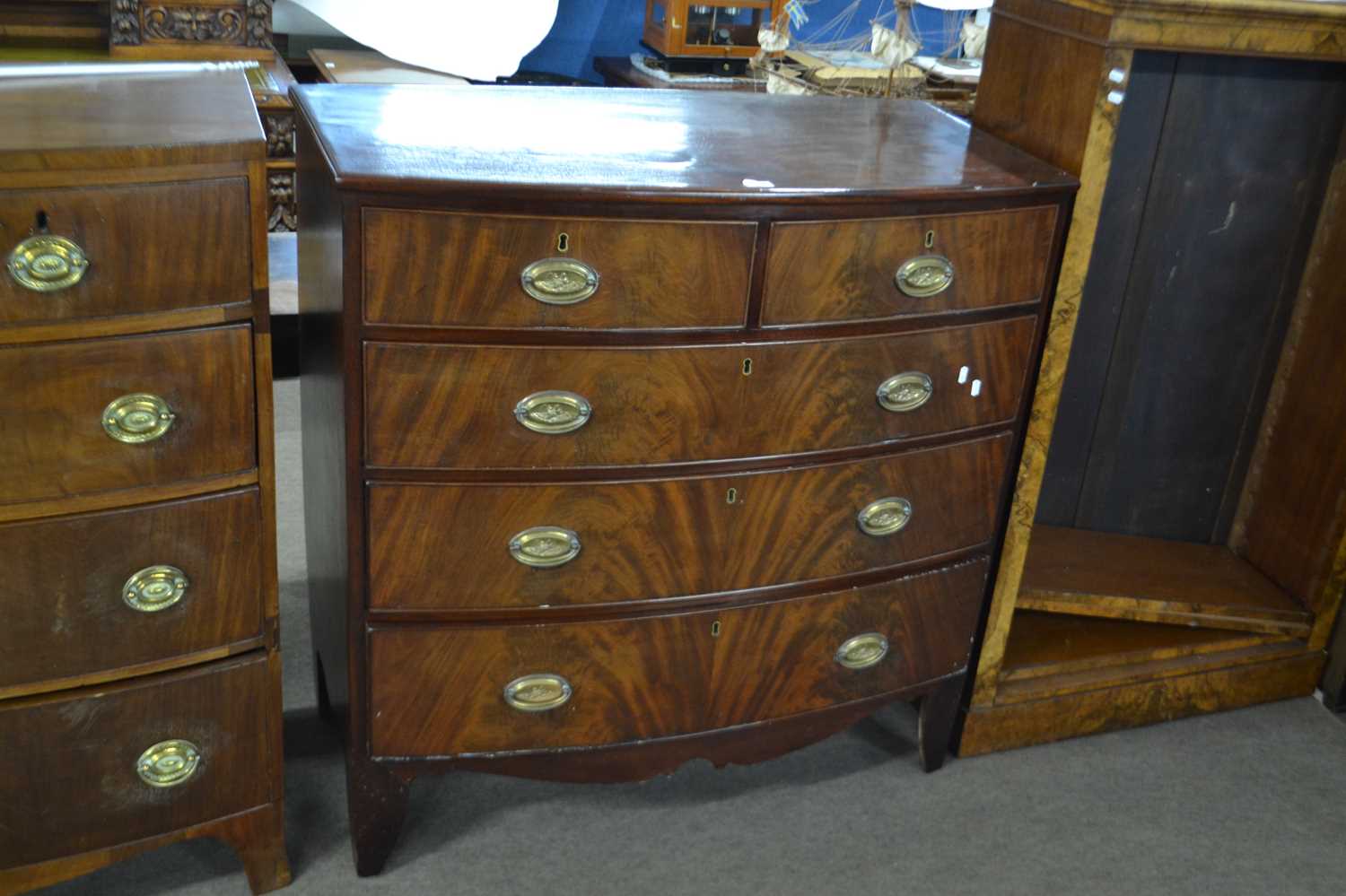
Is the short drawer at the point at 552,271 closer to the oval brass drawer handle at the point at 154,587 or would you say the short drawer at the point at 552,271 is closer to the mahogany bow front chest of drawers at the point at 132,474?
the mahogany bow front chest of drawers at the point at 132,474

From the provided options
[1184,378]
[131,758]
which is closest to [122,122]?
[131,758]

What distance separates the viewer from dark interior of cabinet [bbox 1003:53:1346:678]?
212 centimetres

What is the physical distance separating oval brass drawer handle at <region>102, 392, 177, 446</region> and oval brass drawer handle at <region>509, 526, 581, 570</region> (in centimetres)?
45

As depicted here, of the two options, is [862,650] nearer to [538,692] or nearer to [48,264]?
[538,692]

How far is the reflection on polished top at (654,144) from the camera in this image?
5.16 feet

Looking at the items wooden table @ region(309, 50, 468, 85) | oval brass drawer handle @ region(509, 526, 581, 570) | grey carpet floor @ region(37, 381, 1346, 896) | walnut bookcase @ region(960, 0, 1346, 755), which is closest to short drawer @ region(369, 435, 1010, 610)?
oval brass drawer handle @ region(509, 526, 581, 570)

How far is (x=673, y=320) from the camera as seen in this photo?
165 cm

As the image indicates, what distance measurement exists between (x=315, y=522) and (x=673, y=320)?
0.70m

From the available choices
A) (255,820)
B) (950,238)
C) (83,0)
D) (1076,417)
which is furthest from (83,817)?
(83,0)

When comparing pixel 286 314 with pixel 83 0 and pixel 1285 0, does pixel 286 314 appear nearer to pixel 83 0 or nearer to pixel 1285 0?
pixel 83 0

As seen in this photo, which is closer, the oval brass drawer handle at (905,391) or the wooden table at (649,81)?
the oval brass drawer handle at (905,391)

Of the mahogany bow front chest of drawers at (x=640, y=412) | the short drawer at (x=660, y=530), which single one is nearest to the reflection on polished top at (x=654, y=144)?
the mahogany bow front chest of drawers at (x=640, y=412)

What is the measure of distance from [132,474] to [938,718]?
1.30 metres

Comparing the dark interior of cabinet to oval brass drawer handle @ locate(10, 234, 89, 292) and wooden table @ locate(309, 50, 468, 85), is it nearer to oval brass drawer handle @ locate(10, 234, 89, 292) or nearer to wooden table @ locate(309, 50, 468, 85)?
oval brass drawer handle @ locate(10, 234, 89, 292)
